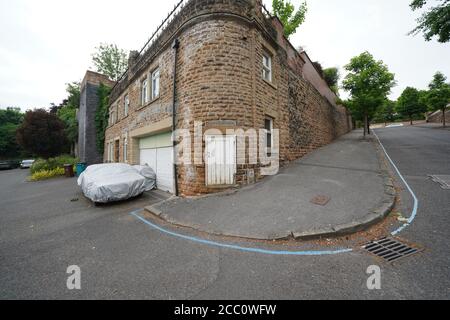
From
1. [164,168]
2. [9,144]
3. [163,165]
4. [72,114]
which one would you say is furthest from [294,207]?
[9,144]

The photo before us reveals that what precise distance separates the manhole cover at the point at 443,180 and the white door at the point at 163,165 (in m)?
8.79

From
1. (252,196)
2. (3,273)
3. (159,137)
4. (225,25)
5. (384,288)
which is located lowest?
(3,273)

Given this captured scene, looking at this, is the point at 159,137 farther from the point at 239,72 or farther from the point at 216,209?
the point at 216,209

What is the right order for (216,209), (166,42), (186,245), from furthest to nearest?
1. (166,42)
2. (216,209)
3. (186,245)

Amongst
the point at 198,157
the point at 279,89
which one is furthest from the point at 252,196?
the point at 279,89

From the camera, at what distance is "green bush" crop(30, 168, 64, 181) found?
1495cm

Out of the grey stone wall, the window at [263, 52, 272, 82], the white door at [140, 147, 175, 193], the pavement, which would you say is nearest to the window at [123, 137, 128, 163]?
the white door at [140, 147, 175, 193]

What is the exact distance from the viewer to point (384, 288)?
2.25 m

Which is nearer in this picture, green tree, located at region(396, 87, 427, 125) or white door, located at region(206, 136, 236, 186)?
white door, located at region(206, 136, 236, 186)

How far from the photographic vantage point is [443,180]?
19.3 feet

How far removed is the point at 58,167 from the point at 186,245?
19952 mm

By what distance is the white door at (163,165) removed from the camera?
8187 millimetres

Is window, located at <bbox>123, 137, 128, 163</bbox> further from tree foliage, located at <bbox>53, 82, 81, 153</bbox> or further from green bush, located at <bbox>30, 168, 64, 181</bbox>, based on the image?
tree foliage, located at <bbox>53, 82, 81, 153</bbox>

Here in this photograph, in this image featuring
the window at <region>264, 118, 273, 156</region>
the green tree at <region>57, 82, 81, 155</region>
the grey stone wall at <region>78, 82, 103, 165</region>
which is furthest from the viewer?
the green tree at <region>57, 82, 81, 155</region>
